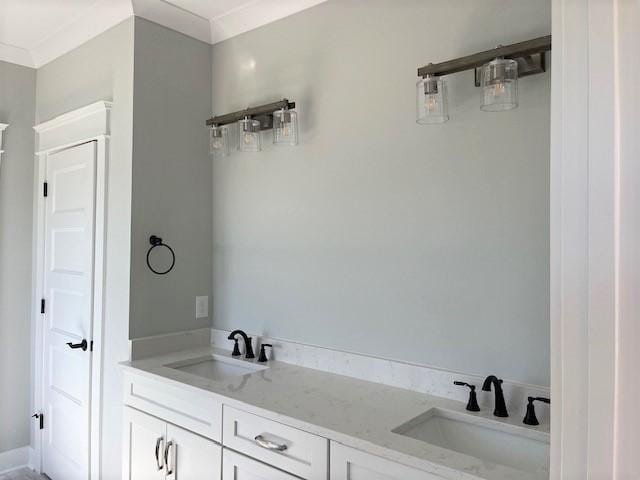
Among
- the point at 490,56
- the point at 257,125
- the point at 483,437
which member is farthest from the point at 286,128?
the point at 483,437

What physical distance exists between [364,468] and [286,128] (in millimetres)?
1445

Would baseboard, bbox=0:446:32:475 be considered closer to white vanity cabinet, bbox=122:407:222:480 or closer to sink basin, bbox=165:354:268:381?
white vanity cabinet, bbox=122:407:222:480

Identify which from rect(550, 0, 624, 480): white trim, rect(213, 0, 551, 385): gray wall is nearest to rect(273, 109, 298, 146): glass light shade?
rect(213, 0, 551, 385): gray wall

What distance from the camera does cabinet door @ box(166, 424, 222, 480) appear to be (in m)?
1.87

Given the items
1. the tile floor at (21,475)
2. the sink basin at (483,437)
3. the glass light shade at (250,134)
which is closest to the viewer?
the sink basin at (483,437)

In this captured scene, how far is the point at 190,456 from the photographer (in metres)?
1.98

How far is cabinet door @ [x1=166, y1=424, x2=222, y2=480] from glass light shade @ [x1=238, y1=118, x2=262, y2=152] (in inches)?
51.6

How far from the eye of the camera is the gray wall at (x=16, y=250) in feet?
10.3

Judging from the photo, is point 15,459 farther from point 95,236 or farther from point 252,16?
point 252,16

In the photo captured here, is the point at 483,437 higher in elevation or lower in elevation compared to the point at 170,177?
lower

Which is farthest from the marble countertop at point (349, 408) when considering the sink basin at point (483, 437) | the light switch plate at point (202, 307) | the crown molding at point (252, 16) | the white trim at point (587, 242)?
the crown molding at point (252, 16)

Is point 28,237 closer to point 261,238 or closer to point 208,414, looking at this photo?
point 261,238

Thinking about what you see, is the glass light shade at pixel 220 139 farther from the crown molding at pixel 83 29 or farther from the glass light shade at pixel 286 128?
the crown molding at pixel 83 29

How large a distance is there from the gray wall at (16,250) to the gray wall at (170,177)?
1.29 meters
